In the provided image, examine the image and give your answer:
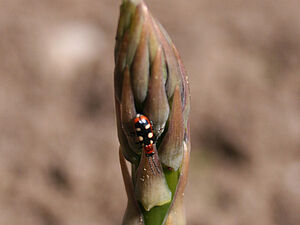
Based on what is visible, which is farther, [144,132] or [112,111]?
[112,111]

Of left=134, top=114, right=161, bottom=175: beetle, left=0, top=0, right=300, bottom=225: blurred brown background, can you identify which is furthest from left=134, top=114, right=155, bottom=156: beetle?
left=0, top=0, right=300, bottom=225: blurred brown background

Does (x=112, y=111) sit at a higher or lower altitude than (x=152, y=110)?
lower

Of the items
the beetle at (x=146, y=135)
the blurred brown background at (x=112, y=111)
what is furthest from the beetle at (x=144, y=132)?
the blurred brown background at (x=112, y=111)

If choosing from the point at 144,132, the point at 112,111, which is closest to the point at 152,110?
the point at 144,132

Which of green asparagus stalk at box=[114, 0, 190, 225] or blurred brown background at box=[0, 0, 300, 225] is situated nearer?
green asparagus stalk at box=[114, 0, 190, 225]

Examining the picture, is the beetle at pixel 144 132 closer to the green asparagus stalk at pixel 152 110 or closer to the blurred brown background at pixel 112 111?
the green asparagus stalk at pixel 152 110

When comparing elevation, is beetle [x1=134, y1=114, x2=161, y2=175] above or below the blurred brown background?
above

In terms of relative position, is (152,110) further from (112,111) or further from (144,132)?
(112,111)

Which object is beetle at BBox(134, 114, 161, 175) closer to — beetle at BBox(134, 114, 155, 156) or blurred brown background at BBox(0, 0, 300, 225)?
beetle at BBox(134, 114, 155, 156)

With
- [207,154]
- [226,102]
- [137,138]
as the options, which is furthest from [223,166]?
[137,138]
